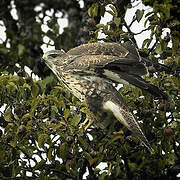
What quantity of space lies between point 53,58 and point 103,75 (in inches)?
29.3

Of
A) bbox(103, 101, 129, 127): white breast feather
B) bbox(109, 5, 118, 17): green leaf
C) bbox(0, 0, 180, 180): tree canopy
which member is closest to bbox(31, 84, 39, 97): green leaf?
bbox(0, 0, 180, 180): tree canopy

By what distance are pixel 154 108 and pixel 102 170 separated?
2.85 feet

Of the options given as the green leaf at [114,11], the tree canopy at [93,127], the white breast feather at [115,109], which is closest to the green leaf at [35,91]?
the tree canopy at [93,127]

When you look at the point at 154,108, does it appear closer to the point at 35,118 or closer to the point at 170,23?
the point at 170,23

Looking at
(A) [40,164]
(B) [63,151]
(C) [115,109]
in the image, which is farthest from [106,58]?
(A) [40,164]

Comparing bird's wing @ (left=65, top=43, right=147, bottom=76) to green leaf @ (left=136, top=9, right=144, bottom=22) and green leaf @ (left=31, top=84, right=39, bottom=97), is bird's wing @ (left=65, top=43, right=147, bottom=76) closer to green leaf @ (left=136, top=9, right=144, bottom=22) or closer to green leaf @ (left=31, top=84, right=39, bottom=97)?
green leaf @ (left=136, top=9, right=144, bottom=22)

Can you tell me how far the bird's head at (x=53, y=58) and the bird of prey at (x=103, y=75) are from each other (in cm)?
4

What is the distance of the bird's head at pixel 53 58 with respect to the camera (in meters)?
5.12

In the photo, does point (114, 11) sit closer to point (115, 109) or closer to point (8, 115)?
point (115, 109)

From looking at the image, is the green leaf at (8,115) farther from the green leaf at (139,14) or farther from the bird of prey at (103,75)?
the green leaf at (139,14)

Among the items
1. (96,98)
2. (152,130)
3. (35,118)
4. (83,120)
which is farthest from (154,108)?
(35,118)

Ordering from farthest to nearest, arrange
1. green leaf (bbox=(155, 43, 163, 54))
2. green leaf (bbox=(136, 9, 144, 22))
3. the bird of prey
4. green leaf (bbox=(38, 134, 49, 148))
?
green leaf (bbox=(136, 9, 144, 22)), green leaf (bbox=(155, 43, 163, 54)), the bird of prey, green leaf (bbox=(38, 134, 49, 148))

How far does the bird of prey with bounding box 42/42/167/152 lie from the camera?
459cm

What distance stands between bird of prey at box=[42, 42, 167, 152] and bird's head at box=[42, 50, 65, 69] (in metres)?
0.04
